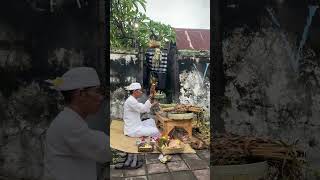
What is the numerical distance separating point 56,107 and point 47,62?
1.67 ft

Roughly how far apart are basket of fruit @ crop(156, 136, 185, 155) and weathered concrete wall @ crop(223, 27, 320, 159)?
303cm

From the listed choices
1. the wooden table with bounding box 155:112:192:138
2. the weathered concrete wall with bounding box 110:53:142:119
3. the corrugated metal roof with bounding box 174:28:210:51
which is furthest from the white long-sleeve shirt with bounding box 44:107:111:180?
the corrugated metal roof with bounding box 174:28:210:51

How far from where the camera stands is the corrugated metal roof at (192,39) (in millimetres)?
20891

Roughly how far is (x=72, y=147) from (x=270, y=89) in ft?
9.13

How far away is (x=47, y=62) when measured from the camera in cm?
400

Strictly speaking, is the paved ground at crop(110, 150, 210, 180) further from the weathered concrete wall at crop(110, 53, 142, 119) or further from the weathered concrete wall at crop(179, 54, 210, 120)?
the weathered concrete wall at crop(179, 54, 210, 120)

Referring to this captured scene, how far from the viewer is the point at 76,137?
2275 mm

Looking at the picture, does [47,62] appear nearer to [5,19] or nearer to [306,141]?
[5,19]

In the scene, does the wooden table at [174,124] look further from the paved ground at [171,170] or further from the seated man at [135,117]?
the paved ground at [171,170]

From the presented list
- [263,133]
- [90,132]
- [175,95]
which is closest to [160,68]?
[175,95]

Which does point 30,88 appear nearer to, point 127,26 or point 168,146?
point 168,146

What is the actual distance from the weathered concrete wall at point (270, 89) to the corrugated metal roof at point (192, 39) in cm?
1601

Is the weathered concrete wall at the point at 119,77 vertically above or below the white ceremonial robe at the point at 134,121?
above

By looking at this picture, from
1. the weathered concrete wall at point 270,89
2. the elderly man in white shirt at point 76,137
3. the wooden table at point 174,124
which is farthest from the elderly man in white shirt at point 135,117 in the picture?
the elderly man in white shirt at point 76,137
